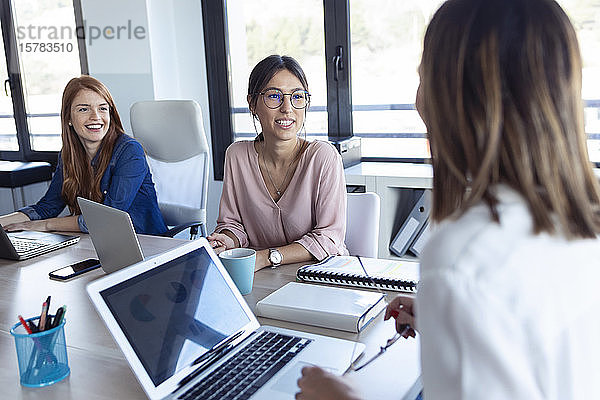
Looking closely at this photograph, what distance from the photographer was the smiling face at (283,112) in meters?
1.92

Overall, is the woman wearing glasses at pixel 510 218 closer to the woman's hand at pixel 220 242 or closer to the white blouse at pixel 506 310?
the white blouse at pixel 506 310

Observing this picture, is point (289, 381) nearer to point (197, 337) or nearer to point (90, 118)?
point (197, 337)

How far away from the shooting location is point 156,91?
3.52m

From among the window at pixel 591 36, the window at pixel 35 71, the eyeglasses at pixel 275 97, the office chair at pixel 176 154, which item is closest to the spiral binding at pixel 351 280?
the eyeglasses at pixel 275 97

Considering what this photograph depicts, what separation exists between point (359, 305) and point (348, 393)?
0.45m

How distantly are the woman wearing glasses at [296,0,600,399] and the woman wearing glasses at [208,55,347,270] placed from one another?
3.77 ft

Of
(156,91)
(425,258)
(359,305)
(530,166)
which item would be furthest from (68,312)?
(156,91)

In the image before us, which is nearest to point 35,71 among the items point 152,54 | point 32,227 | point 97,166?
point 152,54

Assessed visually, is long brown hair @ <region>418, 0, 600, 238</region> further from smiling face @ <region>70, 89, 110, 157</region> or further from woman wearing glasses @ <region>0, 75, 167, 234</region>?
smiling face @ <region>70, 89, 110, 157</region>

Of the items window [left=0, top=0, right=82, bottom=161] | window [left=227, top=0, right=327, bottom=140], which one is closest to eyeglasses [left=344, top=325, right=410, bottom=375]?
window [left=227, top=0, right=327, bottom=140]

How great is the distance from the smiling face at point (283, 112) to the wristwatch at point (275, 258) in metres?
0.49

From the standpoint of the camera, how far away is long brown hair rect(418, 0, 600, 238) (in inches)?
25.0

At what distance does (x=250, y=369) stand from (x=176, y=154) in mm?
1904

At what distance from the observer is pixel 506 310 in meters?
0.59
